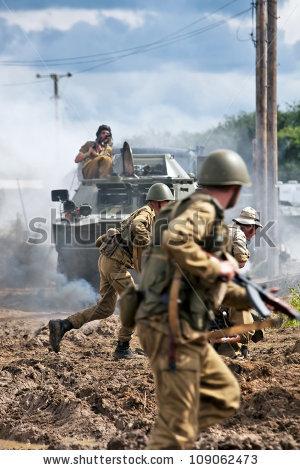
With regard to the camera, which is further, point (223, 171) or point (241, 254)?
point (241, 254)

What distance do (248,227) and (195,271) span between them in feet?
15.6

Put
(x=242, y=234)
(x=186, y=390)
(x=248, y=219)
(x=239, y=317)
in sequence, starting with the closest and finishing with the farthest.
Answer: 1. (x=186, y=390)
2. (x=239, y=317)
3. (x=242, y=234)
4. (x=248, y=219)

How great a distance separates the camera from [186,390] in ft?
16.0

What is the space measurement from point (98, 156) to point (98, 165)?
0.49ft

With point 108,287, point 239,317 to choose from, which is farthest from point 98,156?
point 239,317

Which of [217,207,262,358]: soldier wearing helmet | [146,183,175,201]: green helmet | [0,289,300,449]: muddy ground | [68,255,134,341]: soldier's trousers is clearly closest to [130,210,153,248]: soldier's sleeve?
[146,183,175,201]: green helmet

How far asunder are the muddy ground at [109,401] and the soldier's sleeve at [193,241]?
5.26ft

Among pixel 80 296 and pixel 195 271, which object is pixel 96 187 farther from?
pixel 195 271

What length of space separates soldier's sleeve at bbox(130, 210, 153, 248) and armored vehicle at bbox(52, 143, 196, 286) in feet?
17.7

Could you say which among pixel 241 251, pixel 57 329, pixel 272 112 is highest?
pixel 272 112

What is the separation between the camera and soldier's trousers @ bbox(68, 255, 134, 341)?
10.3 m

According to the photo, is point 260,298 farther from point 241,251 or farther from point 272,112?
point 272,112

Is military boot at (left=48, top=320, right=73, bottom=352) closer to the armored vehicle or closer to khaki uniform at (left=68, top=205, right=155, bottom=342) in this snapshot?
khaki uniform at (left=68, top=205, right=155, bottom=342)
